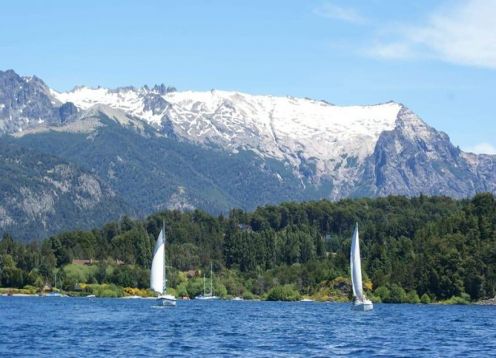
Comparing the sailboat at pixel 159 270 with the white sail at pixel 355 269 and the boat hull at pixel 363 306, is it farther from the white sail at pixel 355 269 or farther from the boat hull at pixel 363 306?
the white sail at pixel 355 269

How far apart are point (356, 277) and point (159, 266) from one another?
36.0m

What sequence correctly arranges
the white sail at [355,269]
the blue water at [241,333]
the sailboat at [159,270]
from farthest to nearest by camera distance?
the sailboat at [159,270] < the white sail at [355,269] < the blue water at [241,333]

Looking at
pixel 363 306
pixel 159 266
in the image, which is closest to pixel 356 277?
pixel 363 306

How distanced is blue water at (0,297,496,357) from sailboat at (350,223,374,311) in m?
6.64

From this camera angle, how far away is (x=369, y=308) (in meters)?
188

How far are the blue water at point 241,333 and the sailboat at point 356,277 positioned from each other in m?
6.64

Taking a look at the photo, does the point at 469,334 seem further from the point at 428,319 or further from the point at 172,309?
the point at 172,309

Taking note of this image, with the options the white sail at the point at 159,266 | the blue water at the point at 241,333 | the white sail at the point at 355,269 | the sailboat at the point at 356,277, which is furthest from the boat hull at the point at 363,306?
the white sail at the point at 159,266

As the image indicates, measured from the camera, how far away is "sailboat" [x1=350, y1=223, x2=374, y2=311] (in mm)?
184250

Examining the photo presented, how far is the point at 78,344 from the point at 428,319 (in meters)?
69.5

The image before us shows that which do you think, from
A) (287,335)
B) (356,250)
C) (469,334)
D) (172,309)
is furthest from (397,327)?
(172,309)

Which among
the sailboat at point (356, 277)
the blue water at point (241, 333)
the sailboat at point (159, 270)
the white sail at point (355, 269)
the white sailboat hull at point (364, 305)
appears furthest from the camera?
the sailboat at point (159, 270)

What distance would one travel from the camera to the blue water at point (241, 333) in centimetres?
10206

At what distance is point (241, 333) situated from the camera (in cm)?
12450
